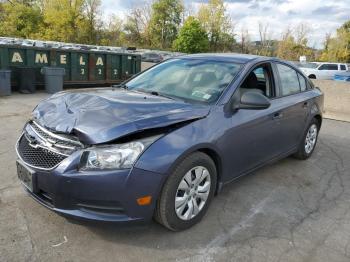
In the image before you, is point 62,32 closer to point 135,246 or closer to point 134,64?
point 134,64

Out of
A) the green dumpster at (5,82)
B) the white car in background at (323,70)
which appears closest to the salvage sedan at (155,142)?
the green dumpster at (5,82)

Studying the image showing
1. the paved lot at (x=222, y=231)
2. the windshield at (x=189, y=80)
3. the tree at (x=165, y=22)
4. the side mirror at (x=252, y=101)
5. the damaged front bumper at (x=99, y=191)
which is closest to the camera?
the damaged front bumper at (x=99, y=191)

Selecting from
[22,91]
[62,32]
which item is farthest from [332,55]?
[22,91]

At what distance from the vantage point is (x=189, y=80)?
376 cm

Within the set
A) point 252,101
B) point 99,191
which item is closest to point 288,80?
point 252,101

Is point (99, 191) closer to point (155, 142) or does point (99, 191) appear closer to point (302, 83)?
point (155, 142)

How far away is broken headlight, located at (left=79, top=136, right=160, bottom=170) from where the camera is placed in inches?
100

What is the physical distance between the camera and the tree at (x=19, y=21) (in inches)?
1820

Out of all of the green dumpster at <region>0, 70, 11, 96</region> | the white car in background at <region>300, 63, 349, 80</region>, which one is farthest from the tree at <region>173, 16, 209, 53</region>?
the green dumpster at <region>0, 70, 11, 96</region>

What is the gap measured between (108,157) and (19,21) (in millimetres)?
51406

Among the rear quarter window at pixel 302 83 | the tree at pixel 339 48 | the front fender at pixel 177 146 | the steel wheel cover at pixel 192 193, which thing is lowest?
the steel wheel cover at pixel 192 193

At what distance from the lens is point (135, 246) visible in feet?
9.37

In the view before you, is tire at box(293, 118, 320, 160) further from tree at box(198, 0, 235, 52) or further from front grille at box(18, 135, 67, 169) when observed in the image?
tree at box(198, 0, 235, 52)

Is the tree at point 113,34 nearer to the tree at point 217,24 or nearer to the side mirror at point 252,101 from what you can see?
the tree at point 217,24
